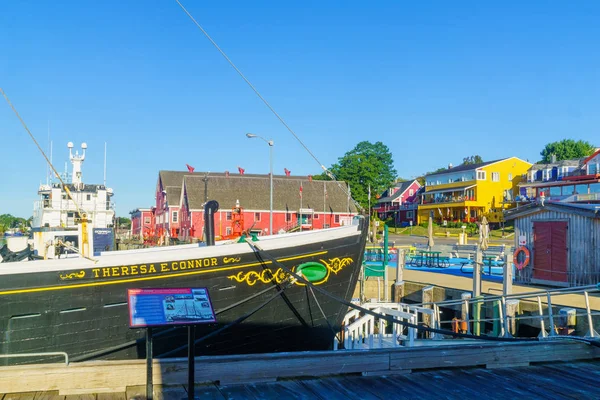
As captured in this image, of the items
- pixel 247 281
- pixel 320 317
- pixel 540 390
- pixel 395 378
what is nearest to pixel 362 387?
pixel 395 378

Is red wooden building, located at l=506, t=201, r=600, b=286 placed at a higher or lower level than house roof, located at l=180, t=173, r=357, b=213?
lower

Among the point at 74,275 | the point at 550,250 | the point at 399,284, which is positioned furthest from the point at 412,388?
the point at 550,250

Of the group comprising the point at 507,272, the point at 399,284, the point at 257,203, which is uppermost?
the point at 257,203

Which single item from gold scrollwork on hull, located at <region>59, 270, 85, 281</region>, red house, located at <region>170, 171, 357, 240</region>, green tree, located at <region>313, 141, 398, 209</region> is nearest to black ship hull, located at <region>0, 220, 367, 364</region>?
gold scrollwork on hull, located at <region>59, 270, 85, 281</region>

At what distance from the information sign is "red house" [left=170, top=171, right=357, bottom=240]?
45593mm

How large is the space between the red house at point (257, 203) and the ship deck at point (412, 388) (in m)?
44.5

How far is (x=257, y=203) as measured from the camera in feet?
178

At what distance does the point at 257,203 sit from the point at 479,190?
93.5 ft

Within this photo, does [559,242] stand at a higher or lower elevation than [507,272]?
higher

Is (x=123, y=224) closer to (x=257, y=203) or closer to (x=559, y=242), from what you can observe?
(x=257, y=203)

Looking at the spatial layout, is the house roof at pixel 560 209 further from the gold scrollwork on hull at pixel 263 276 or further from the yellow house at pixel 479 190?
the yellow house at pixel 479 190

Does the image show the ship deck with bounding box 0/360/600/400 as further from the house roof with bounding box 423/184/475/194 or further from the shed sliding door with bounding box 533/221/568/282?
the house roof with bounding box 423/184/475/194

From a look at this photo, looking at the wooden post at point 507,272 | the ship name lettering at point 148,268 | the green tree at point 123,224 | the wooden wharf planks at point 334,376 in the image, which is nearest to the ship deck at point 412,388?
the wooden wharf planks at point 334,376

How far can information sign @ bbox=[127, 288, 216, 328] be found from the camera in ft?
15.8
